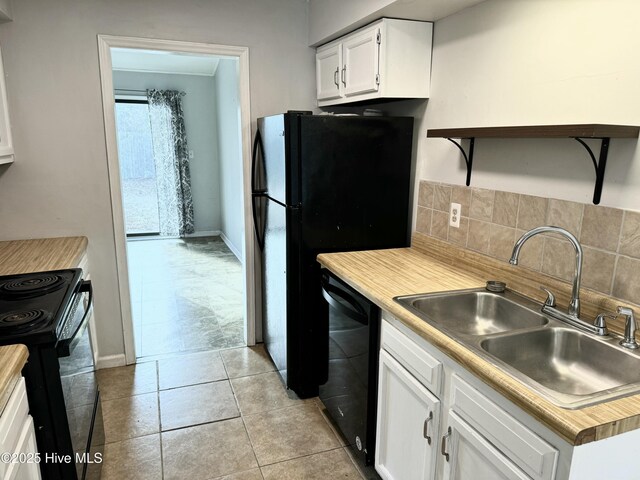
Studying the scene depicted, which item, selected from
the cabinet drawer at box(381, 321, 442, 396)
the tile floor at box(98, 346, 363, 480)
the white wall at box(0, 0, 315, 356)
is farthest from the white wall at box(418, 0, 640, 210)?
the tile floor at box(98, 346, 363, 480)

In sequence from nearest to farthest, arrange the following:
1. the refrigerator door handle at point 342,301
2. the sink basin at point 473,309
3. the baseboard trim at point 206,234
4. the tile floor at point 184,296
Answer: the sink basin at point 473,309
the refrigerator door handle at point 342,301
the tile floor at point 184,296
the baseboard trim at point 206,234

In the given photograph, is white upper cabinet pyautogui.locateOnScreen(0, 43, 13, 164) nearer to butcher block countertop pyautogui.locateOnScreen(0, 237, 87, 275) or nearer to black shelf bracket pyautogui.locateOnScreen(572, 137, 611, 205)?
butcher block countertop pyautogui.locateOnScreen(0, 237, 87, 275)

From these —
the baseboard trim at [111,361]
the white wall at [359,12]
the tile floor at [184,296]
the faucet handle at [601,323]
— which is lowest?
the tile floor at [184,296]

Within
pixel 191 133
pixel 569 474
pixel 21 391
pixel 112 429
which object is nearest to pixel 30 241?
pixel 112 429

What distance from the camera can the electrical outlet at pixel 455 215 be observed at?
220cm

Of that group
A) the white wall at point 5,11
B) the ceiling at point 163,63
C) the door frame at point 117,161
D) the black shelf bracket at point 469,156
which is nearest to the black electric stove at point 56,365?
the door frame at point 117,161

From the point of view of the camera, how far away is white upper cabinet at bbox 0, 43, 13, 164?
2336 mm

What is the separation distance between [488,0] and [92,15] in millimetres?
2121

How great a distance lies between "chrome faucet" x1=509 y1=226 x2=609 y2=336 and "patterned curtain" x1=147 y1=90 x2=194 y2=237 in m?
5.98

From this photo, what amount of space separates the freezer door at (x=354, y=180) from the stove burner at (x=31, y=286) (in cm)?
116

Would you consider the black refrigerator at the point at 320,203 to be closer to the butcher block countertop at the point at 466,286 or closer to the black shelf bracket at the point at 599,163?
the butcher block countertop at the point at 466,286

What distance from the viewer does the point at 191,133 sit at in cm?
677

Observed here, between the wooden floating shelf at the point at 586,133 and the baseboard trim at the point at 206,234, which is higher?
the wooden floating shelf at the point at 586,133

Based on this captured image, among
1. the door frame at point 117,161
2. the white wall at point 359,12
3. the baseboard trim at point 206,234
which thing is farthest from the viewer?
the baseboard trim at point 206,234
